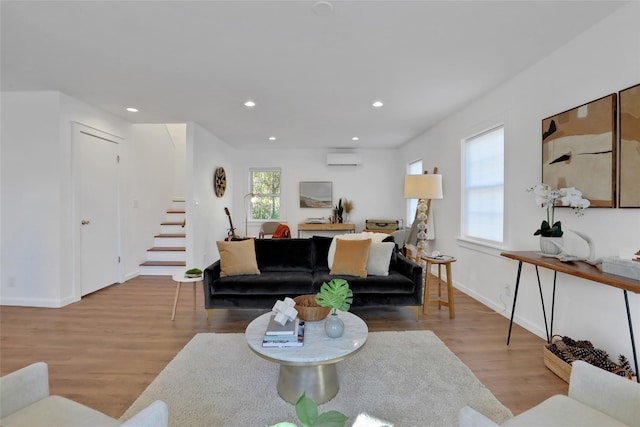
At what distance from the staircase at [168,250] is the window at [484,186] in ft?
14.2

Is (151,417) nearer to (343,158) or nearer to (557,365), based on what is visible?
(557,365)

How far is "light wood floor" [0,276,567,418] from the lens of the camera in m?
1.89

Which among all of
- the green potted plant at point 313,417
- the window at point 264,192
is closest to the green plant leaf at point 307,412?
the green potted plant at point 313,417

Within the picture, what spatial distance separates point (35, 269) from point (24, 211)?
2.30 feet

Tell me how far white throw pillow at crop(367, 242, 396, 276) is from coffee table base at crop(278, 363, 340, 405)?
1479 mm

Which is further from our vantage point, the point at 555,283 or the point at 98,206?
the point at 98,206

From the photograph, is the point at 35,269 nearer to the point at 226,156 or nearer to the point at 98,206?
the point at 98,206

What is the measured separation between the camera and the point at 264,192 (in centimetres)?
683

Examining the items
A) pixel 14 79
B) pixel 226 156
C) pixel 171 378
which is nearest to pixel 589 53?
pixel 171 378

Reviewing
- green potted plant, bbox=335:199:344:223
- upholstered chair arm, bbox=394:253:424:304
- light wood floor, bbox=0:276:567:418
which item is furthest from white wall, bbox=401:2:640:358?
green potted plant, bbox=335:199:344:223

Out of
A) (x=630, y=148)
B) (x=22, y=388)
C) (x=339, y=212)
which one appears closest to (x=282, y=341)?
(x=22, y=388)

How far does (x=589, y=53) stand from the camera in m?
2.16

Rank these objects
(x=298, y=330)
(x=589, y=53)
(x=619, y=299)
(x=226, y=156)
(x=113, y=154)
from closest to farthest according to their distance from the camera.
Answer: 1. (x=298, y=330)
2. (x=619, y=299)
3. (x=589, y=53)
4. (x=113, y=154)
5. (x=226, y=156)

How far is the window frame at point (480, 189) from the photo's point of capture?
309 cm
